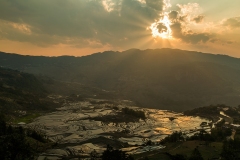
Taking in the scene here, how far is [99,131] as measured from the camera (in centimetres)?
8100

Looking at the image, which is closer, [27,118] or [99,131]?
[99,131]

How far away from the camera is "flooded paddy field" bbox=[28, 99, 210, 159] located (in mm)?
61156

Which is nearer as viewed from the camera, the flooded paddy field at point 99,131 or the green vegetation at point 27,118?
the flooded paddy field at point 99,131

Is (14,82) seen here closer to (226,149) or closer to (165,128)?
(165,128)

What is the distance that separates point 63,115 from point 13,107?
23952 millimetres

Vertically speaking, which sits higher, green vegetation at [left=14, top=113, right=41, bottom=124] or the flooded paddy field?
the flooded paddy field

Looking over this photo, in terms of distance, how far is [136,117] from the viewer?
11138 cm

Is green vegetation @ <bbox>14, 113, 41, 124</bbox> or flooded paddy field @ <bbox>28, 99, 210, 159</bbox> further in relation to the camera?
green vegetation @ <bbox>14, 113, 41, 124</bbox>

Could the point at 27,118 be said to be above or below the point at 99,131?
below

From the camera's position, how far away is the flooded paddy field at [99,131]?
6116 centimetres

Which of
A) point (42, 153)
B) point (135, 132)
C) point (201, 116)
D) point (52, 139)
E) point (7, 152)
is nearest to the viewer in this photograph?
point (7, 152)

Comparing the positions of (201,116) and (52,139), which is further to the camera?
(201,116)

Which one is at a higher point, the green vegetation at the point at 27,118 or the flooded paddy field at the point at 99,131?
the flooded paddy field at the point at 99,131

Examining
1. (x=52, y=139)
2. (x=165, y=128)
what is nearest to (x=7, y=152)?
(x=52, y=139)
